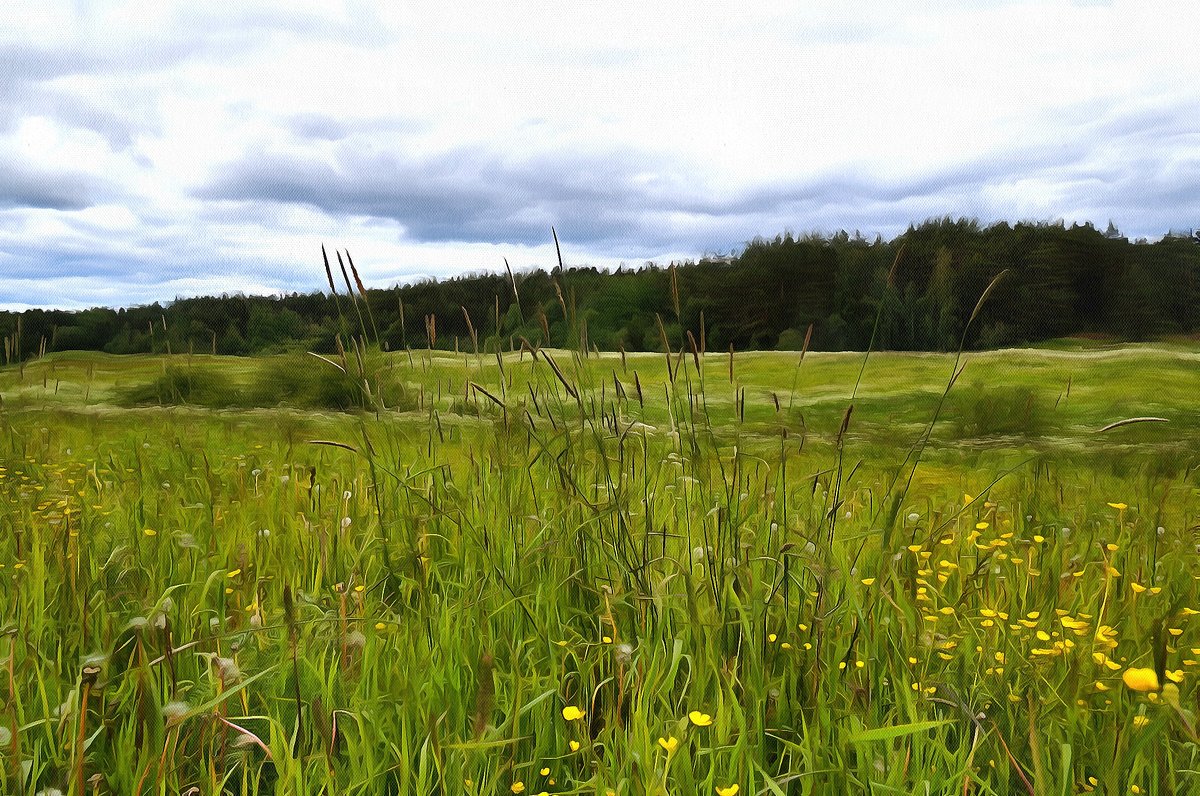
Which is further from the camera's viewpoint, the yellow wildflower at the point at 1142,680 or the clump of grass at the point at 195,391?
the clump of grass at the point at 195,391

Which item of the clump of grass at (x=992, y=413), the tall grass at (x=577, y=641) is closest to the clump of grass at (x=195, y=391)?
the tall grass at (x=577, y=641)

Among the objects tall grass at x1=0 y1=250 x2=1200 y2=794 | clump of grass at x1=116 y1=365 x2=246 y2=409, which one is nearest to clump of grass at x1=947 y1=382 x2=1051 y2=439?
tall grass at x1=0 y1=250 x2=1200 y2=794

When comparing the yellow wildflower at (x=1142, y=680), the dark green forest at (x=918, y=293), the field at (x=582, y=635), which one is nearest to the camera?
the yellow wildflower at (x=1142, y=680)

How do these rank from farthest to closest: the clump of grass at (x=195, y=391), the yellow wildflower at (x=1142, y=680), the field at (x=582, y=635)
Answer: the clump of grass at (x=195, y=391) < the field at (x=582, y=635) < the yellow wildflower at (x=1142, y=680)

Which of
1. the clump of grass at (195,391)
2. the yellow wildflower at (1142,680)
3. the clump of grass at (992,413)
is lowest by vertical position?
the clump of grass at (992,413)

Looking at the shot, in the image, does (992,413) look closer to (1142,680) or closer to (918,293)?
(1142,680)

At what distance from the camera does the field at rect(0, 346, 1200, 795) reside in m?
1.66

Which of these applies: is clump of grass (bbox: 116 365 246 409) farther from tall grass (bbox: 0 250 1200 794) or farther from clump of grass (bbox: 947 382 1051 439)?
clump of grass (bbox: 947 382 1051 439)

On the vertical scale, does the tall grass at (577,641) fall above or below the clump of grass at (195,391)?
below

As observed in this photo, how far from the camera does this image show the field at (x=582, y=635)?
1.66 metres

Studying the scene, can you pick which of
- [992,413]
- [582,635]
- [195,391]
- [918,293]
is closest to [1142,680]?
[582,635]

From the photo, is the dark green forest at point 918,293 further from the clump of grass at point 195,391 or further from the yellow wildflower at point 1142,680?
the yellow wildflower at point 1142,680

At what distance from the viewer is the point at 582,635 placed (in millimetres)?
2207

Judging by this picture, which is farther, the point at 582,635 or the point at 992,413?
the point at 992,413
